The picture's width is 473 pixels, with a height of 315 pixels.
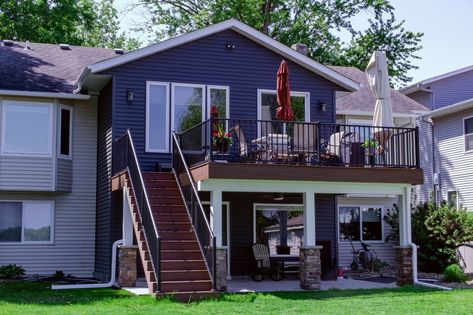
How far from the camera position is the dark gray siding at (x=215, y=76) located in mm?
17375

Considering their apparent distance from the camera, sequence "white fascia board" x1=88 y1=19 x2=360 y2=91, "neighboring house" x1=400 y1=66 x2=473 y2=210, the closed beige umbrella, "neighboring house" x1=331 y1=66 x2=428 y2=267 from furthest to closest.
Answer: "neighboring house" x1=400 y1=66 x2=473 y2=210 → "neighboring house" x1=331 y1=66 x2=428 y2=267 → "white fascia board" x1=88 y1=19 x2=360 y2=91 → the closed beige umbrella

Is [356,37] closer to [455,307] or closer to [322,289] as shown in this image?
[322,289]

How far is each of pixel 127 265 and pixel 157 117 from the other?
4174 mm

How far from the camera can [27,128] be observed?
1861cm

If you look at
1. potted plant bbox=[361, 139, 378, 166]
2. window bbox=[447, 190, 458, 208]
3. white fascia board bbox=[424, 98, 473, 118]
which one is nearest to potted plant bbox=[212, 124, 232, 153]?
potted plant bbox=[361, 139, 378, 166]

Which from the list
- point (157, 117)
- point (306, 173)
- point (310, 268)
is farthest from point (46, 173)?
point (310, 268)

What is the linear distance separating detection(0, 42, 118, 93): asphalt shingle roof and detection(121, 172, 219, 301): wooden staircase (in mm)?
4828

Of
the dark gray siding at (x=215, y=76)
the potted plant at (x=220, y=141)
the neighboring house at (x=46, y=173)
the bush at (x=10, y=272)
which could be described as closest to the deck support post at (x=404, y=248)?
the dark gray siding at (x=215, y=76)

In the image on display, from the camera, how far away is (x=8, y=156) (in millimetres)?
18344

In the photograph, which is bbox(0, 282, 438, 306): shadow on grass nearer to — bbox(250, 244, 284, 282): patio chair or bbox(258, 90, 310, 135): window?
bbox(250, 244, 284, 282): patio chair

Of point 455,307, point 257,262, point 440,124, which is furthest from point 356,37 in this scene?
point 455,307

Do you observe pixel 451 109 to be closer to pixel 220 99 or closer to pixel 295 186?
pixel 220 99

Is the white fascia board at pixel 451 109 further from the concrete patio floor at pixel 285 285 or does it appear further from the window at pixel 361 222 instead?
the concrete patio floor at pixel 285 285

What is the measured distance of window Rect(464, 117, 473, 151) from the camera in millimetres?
24547
